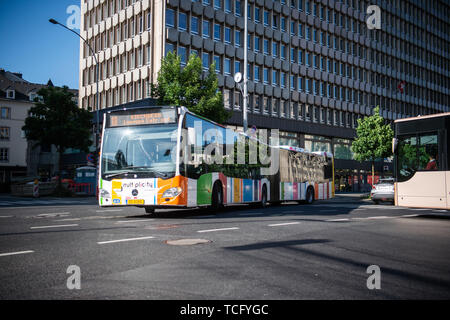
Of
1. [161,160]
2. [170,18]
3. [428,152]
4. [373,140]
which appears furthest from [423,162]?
[170,18]

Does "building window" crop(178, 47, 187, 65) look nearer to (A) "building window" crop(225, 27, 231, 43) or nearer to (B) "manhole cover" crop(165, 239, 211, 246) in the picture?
(A) "building window" crop(225, 27, 231, 43)

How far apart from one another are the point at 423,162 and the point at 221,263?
10605 mm

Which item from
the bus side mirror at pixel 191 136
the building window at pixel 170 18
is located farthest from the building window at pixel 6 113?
the bus side mirror at pixel 191 136

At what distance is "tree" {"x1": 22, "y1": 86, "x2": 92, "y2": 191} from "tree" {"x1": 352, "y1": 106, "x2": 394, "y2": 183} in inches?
878

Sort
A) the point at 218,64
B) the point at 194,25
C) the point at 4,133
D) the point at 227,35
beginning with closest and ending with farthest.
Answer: the point at 194,25
the point at 218,64
the point at 227,35
the point at 4,133

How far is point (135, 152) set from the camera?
1280 cm

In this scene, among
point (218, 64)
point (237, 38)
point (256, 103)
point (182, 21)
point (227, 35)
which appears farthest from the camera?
A: point (256, 103)

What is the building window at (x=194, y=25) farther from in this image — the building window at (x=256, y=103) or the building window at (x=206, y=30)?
the building window at (x=256, y=103)

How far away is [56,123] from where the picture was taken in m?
33.8

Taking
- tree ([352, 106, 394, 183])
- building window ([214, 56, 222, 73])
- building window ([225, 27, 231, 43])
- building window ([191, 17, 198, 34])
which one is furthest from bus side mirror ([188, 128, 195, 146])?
building window ([225, 27, 231, 43])

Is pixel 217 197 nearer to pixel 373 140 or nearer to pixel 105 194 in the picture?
pixel 105 194

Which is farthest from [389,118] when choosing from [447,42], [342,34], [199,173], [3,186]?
[199,173]

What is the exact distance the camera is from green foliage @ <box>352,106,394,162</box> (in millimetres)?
37000

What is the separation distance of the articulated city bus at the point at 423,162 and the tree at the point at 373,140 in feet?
74.9
